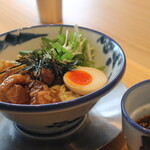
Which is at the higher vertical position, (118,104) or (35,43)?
(35,43)

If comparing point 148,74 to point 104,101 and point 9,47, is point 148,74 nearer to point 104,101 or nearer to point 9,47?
point 104,101

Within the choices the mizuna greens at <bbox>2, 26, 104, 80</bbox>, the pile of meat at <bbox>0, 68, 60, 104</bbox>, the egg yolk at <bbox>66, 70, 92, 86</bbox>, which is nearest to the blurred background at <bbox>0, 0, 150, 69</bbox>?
the mizuna greens at <bbox>2, 26, 104, 80</bbox>

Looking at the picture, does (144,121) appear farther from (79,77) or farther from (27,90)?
(27,90)

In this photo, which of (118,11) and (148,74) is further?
(118,11)

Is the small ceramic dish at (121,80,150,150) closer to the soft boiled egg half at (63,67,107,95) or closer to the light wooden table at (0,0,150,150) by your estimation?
the soft boiled egg half at (63,67,107,95)

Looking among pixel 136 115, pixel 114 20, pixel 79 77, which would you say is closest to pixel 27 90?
pixel 79 77

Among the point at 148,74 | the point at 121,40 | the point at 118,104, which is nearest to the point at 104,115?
the point at 118,104
